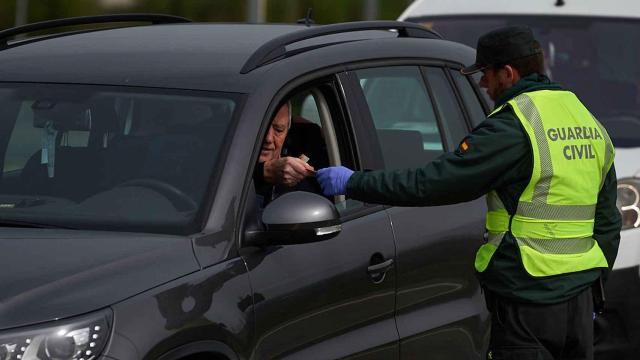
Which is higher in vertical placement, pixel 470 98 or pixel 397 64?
pixel 397 64

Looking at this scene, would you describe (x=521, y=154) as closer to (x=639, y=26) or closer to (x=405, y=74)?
(x=405, y=74)

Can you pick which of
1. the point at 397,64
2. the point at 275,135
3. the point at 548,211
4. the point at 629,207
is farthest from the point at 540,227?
the point at 629,207

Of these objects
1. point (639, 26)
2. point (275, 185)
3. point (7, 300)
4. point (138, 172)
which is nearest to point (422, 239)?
point (275, 185)

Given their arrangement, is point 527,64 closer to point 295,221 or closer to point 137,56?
point 295,221

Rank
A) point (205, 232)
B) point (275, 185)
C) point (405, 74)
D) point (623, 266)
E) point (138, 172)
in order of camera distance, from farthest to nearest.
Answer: point (623, 266) < point (405, 74) < point (275, 185) < point (138, 172) < point (205, 232)

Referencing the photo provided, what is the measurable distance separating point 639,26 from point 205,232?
20.6 ft

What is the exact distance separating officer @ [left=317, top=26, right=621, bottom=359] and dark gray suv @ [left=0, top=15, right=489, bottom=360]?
382 mm

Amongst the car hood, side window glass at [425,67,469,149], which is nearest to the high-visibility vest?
the car hood

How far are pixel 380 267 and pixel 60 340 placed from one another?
1.61 m

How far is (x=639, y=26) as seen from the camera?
35.2ft

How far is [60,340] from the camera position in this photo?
436 centimetres

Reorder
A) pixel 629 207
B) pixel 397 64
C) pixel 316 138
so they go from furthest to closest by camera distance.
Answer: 1. pixel 629 207
2. pixel 397 64
3. pixel 316 138

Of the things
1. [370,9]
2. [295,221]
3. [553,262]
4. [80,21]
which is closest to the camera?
[295,221]

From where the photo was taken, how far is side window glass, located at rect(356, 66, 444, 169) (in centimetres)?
626
